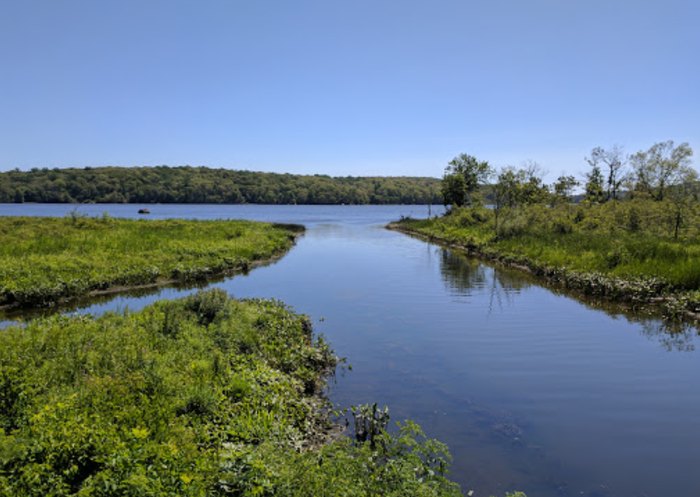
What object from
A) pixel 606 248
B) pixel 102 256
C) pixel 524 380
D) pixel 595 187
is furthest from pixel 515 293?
pixel 595 187

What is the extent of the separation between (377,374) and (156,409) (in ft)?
23.9

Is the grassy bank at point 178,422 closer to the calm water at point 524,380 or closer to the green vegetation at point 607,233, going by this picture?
the calm water at point 524,380

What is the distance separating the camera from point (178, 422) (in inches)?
315

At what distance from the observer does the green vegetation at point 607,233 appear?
2488 centimetres

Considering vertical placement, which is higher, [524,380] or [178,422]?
[178,422]

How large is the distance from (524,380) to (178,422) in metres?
9.84

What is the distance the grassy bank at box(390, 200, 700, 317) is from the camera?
24.1 meters

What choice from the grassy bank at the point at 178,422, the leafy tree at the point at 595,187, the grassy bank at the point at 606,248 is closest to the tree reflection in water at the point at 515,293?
the grassy bank at the point at 606,248

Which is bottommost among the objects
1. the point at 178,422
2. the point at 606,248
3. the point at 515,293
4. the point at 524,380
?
the point at 524,380

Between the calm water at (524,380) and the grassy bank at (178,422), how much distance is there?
1524 mm

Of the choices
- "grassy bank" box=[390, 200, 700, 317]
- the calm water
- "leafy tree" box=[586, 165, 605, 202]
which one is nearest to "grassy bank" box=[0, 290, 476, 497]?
the calm water

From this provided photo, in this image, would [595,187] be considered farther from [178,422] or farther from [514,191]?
[178,422]

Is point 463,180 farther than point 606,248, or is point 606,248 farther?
point 463,180

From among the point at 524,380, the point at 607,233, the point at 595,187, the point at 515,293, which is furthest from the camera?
the point at 595,187
